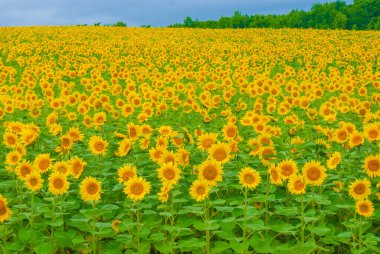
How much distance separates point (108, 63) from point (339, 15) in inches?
1346

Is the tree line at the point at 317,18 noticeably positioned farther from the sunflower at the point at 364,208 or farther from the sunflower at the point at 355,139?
the sunflower at the point at 364,208

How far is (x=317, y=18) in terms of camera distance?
5125cm

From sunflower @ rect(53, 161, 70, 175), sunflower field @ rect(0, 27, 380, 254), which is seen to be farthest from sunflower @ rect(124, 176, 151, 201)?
sunflower @ rect(53, 161, 70, 175)

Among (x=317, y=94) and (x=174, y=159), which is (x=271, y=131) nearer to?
(x=174, y=159)

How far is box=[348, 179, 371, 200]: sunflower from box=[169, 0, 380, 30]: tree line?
4580 cm

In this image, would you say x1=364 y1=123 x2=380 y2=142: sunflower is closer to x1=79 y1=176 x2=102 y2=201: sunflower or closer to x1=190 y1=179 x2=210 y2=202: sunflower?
x1=190 y1=179 x2=210 y2=202: sunflower

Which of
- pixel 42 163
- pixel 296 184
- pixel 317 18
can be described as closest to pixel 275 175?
pixel 296 184

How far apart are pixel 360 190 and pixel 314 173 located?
495 millimetres

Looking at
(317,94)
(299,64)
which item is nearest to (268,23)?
(299,64)

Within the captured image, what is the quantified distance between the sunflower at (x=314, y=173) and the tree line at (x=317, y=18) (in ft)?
151

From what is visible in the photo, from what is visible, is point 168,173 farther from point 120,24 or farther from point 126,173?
point 120,24

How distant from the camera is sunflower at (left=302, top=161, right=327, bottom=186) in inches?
186

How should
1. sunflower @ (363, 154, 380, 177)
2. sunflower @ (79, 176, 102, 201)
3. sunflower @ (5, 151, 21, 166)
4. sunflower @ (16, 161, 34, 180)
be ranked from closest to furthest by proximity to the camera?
sunflower @ (79, 176, 102, 201), sunflower @ (16, 161, 34, 180), sunflower @ (363, 154, 380, 177), sunflower @ (5, 151, 21, 166)

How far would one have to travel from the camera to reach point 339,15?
161ft
